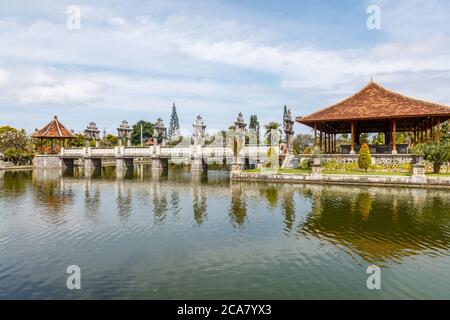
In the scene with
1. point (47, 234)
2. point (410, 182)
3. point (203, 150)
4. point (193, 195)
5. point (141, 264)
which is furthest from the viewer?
point (203, 150)

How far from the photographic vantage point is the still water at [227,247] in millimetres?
8578

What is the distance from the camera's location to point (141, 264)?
10195mm

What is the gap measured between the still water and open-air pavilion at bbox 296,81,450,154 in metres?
13.0

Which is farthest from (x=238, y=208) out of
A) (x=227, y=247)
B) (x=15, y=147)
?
(x=15, y=147)

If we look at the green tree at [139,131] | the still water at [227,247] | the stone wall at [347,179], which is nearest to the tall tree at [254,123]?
the green tree at [139,131]

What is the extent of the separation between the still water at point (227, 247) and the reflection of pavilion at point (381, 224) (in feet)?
0.15

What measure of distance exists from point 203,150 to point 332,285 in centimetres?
3748

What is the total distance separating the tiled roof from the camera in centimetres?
3153

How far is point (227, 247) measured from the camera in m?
11.8

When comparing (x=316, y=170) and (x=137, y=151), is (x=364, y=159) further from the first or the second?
(x=137, y=151)

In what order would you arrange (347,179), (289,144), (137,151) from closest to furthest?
(347,179) → (289,144) → (137,151)

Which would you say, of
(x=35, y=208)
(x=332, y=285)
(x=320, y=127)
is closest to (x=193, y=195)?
(x=35, y=208)

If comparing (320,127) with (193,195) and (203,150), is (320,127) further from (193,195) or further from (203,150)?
(193,195)

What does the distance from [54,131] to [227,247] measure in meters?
52.9
